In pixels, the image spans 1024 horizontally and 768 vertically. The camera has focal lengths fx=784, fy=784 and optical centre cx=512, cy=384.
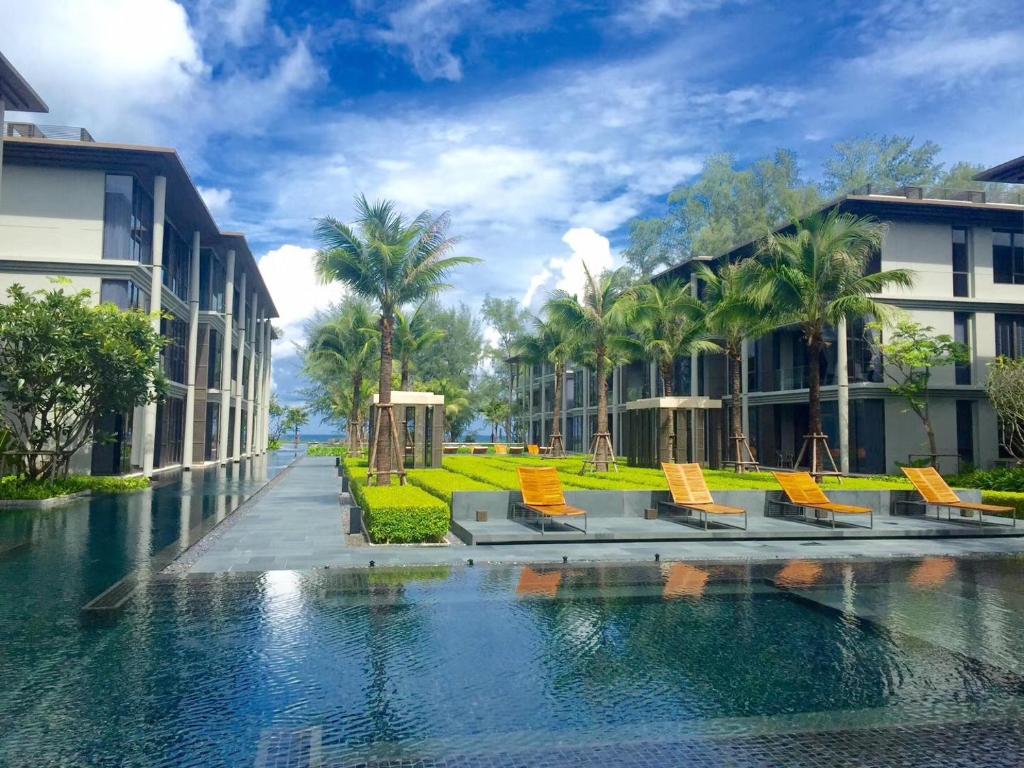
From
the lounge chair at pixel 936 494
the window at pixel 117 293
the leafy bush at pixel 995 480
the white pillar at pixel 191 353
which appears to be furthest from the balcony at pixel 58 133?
the leafy bush at pixel 995 480

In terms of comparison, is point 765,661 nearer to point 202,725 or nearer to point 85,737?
point 202,725

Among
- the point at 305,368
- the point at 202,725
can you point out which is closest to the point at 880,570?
the point at 202,725

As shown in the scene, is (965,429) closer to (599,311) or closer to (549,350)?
(599,311)

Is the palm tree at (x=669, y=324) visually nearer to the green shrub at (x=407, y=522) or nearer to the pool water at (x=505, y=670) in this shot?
the green shrub at (x=407, y=522)

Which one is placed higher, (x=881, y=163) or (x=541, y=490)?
(x=881, y=163)

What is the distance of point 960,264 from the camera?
107 ft

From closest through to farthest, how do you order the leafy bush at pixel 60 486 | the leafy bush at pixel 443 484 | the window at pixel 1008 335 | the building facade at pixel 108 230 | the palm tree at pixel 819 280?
1. the leafy bush at pixel 443 484
2. the leafy bush at pixel 60 486
3. the palm tree at pixel 819 280
4. the building facade at pixel 108 230
5. the window at pixel 1008 335

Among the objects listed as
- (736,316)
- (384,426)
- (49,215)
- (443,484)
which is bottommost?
(443,484)

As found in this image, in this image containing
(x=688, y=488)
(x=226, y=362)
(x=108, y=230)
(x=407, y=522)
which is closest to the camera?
(x=407, y=522)

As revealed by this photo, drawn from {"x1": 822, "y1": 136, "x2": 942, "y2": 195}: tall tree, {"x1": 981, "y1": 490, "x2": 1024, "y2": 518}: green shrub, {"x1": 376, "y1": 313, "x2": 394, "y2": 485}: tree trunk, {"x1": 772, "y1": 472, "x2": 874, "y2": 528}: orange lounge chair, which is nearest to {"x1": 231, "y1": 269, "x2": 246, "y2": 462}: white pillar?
{"x1": 376, "y1": 313, "x2": 394, "y2": 485}: tree trunk

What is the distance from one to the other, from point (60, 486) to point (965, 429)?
32021 millimetres

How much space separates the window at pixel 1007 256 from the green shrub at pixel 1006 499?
1896 cm

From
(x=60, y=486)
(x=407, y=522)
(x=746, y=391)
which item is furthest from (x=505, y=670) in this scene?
(x=746, y=391)

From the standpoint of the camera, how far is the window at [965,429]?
103 feet
